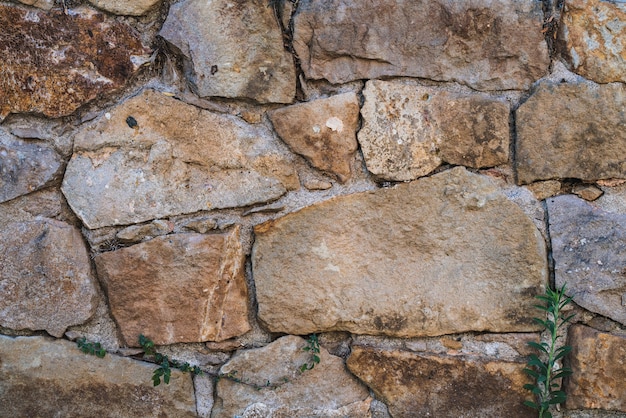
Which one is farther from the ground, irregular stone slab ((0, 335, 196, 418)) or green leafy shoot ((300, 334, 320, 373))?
green leafy shoot ((300, 334, 320, 373))

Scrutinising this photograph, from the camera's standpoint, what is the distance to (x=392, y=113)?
1.66 metres

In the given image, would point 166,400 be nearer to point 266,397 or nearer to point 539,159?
point 266,397

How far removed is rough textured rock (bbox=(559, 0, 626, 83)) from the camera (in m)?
1.62

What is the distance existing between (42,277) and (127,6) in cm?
74

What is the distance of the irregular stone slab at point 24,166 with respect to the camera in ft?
5.24

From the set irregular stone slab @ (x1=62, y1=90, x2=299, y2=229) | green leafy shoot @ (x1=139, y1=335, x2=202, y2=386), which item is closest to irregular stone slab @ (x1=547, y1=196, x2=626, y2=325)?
irregular stone slab @ (x1=62, y1=90, x2=299, y2=229)

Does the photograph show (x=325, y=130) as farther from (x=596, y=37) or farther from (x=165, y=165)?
(x=596, y=37)

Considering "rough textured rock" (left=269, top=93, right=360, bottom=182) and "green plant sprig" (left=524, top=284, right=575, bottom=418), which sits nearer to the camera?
"green plant sprig" (left=524, top=284, right=575, bottom=418)

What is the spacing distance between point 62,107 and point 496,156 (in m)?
1.14

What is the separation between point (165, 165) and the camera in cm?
165

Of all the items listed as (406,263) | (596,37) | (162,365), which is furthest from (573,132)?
(162,365)

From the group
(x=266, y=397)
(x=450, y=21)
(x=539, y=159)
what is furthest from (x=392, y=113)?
(x=266, y=397)

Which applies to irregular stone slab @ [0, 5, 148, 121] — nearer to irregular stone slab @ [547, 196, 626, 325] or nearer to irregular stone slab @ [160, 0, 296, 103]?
irregular stone slab @ [160, 0, 296, 103]

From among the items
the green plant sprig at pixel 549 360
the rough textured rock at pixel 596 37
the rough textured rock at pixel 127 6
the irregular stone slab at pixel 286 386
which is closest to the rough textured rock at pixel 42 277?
the irregular stone slab at pixel 286 386
